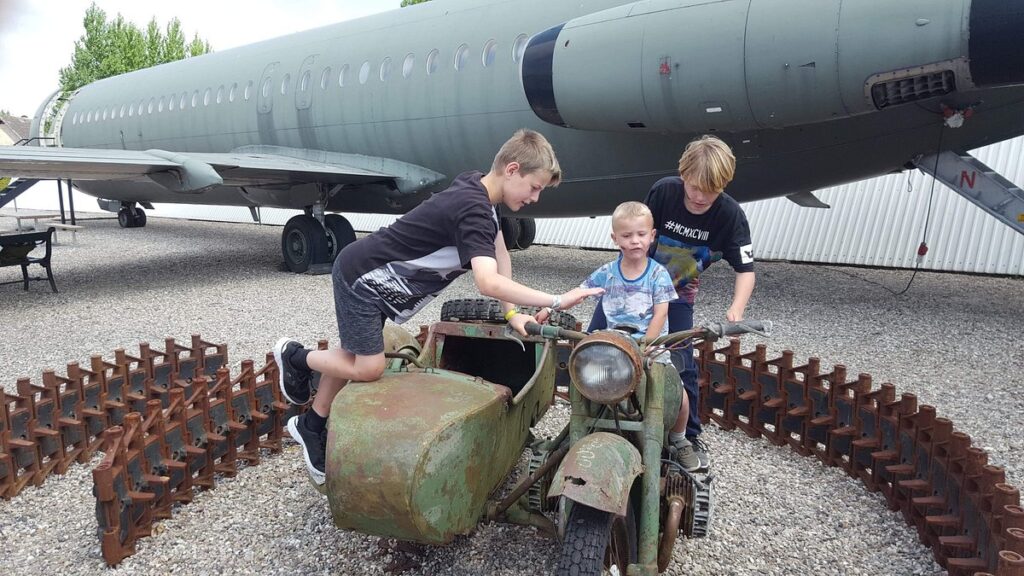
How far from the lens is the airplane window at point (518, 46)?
27.4 feet

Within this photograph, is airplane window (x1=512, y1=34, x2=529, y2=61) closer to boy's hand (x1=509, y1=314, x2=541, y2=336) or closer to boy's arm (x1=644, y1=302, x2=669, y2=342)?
boy's arm (x1=644, y1=302, x2=669, y2=342)

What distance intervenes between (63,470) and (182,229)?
56.0 feet

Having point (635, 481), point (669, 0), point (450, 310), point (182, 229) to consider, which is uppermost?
point (669, 0)

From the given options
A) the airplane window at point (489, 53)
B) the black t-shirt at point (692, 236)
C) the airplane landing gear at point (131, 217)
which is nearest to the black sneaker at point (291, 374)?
the black t-shirt at point (692, 236)

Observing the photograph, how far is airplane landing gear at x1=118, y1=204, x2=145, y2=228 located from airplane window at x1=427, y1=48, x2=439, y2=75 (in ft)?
46.5

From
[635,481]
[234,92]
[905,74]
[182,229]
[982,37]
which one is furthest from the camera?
[182,229]

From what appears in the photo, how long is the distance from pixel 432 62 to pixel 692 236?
674 centimetres

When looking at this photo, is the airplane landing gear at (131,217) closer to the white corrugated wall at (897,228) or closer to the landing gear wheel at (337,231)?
the landing gear wheel at (337,231)

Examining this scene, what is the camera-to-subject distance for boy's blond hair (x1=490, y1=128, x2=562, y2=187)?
2.65m

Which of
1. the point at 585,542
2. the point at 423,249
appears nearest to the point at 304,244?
the point at 423,249

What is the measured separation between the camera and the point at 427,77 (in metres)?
9.34

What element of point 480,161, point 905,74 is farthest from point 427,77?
point 905,74

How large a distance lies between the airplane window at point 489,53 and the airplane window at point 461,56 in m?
0.30

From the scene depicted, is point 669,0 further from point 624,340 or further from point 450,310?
point 624,340
